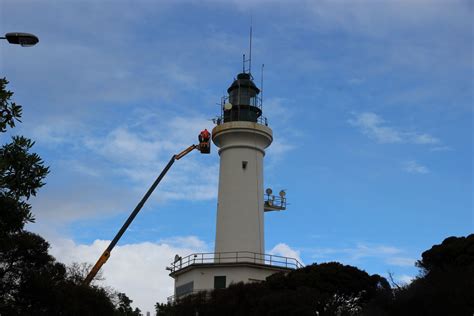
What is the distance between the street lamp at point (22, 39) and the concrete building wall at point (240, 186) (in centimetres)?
3178

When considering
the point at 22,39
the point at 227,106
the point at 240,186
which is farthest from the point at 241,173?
the point at 22,39

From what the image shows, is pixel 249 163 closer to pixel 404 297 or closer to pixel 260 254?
pixel 260 254

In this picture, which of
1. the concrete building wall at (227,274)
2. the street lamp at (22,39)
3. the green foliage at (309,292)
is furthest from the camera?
the concrete building wall at (227,274)

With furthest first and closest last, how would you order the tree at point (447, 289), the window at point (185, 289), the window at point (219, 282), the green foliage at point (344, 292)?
the window at point (185, 289)
the window at point (219, 282)
the green foliage at point (344, 292)
the tree at point (447, 289)

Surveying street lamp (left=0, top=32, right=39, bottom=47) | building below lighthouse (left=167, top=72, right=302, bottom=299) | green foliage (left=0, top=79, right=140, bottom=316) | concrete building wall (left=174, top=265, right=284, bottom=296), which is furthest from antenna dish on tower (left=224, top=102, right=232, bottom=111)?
street lamp (left=0, top=32, right=39, bottom=47)

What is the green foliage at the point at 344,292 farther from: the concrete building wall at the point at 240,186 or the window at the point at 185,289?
the concrete building wall at the point at 240,186

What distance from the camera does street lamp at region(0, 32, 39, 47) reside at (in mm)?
17344

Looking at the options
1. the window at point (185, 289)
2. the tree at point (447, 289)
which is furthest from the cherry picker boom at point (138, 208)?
the tree at point (447, 289)

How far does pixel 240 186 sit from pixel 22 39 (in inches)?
1285

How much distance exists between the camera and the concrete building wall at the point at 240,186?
157 feet

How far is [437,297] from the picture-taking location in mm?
33906

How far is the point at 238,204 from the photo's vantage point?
48.6 meters

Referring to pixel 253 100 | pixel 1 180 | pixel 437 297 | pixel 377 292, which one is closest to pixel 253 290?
pixel 377 292

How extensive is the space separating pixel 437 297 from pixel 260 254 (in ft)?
52.6
